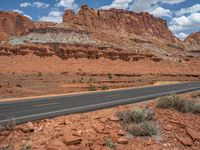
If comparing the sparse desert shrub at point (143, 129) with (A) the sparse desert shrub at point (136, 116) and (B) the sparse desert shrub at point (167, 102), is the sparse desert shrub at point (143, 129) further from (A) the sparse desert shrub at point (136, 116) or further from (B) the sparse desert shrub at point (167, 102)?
(B) the sparse desert shrub at point (167, 102)

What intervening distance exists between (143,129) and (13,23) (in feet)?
431

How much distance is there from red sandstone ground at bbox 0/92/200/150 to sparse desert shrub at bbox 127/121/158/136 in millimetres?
155

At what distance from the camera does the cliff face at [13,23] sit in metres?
131

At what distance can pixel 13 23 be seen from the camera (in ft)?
436

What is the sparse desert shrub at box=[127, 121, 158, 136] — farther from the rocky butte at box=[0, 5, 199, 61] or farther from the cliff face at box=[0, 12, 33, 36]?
the cliff face at box=[0, 12, 33, 36]

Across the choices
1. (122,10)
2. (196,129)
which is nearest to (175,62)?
(196,129)

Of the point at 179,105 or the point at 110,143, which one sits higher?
the point at 179,105

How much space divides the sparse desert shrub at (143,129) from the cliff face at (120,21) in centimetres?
11910

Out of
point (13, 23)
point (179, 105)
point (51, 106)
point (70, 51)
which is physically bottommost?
point (51, 106)

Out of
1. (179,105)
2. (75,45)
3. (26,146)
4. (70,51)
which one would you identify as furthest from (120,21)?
(26,146)

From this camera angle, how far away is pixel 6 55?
200 ft

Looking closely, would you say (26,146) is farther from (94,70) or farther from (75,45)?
(75,45)

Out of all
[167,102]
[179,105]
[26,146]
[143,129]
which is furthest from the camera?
[167,102]

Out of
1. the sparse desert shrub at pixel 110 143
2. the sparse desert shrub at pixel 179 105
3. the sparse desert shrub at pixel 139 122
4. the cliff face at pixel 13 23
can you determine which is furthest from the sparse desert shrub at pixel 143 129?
the cliff face at pixel 13 23
